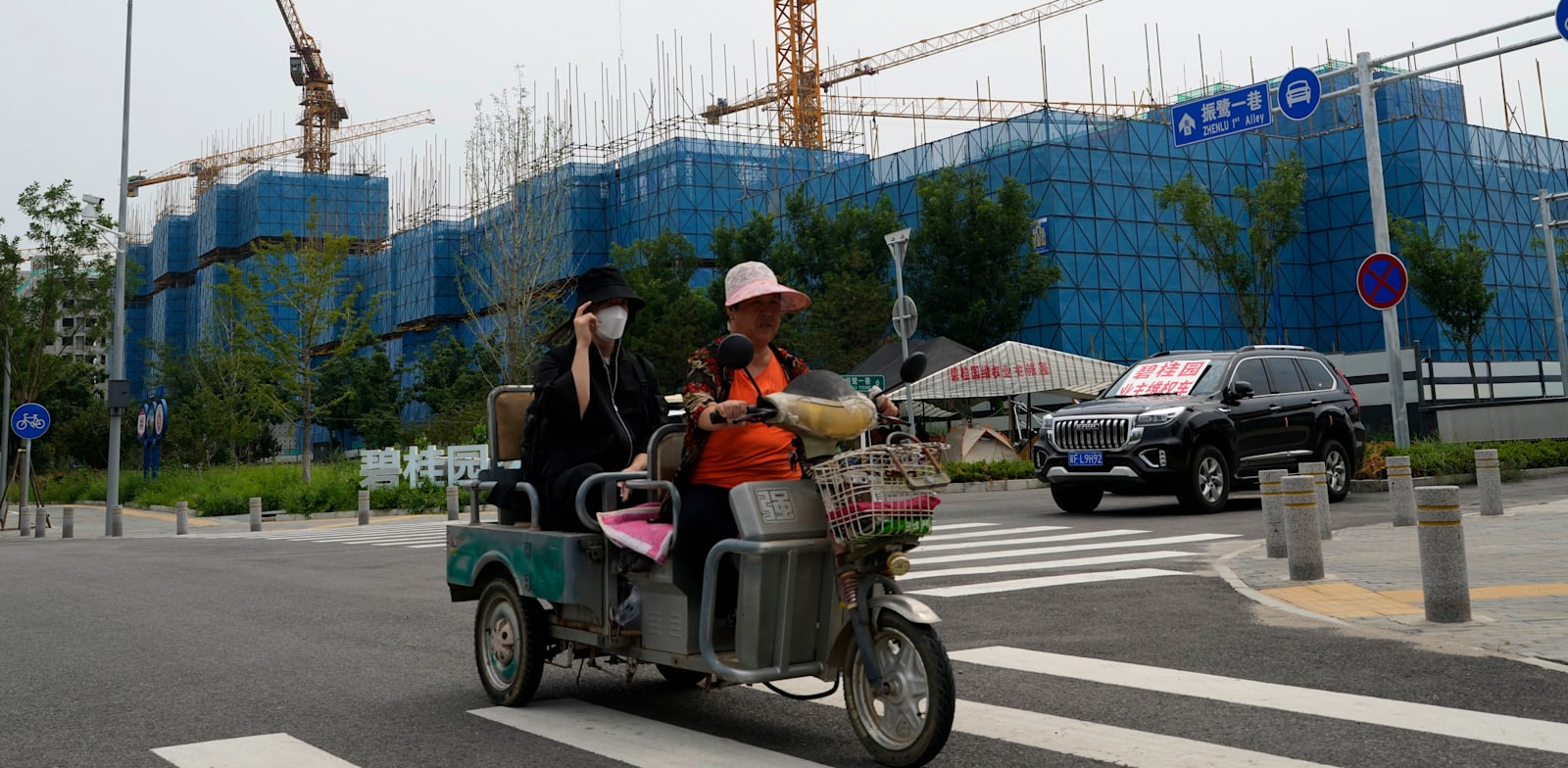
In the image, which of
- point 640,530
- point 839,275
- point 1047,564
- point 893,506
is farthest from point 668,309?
point 893,506

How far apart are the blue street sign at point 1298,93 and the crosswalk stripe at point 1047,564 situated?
1077 cm

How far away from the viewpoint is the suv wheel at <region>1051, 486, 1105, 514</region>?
50.0 ft

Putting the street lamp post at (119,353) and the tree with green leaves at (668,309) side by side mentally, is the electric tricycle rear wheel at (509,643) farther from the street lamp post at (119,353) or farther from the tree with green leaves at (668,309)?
the tree with green leaves at (668,309)

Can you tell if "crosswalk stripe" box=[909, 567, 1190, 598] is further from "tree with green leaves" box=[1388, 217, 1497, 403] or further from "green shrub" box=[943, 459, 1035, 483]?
"tree with green leaves" box=[1388, 217, 1497, 403]

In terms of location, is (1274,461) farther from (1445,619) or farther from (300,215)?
(300,215)

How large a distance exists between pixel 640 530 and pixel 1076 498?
1118 centimetres

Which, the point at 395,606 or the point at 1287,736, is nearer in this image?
the point at 1287,736

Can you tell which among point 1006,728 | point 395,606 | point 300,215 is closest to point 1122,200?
point 395,606

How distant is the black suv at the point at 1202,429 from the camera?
14.1 meters

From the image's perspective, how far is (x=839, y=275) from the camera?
4309cm

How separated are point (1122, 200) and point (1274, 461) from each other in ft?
108

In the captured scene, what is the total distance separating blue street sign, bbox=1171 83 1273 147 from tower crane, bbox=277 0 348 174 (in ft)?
283

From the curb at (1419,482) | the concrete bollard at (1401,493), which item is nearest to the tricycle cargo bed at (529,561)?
the concrete bollard at (1401,493)

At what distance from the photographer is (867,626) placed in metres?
4.31
